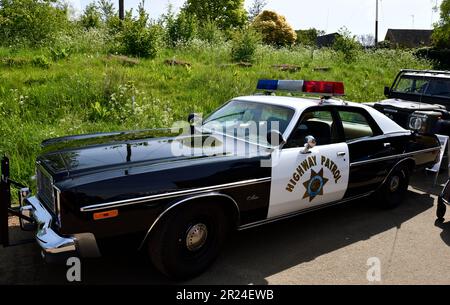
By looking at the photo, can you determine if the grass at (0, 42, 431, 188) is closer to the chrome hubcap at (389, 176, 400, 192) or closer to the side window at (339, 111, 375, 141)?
the side window at (339, 111, 375, 141)

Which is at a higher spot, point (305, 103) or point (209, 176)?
point (305, 103)

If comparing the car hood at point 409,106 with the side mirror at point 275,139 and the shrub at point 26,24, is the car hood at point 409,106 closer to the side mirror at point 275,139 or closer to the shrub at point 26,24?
the side mirror at point 275,139

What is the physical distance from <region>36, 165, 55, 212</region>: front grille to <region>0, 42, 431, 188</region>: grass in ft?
5.94

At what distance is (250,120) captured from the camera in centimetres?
449

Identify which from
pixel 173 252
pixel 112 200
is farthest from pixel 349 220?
pixel 112 200

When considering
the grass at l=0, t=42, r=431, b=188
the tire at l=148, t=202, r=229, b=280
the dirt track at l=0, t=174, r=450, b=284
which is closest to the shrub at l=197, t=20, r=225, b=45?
the grass at l=0, t=42, r=431, b=188

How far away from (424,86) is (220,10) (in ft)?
106

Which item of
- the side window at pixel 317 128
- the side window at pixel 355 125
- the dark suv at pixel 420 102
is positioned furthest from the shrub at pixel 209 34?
the side window at pixel 317 128

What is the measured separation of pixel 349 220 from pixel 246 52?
1011 centimetres

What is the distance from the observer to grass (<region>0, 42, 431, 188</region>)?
6.50 meters

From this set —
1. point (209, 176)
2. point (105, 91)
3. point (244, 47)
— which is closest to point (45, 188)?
point (209, 176)

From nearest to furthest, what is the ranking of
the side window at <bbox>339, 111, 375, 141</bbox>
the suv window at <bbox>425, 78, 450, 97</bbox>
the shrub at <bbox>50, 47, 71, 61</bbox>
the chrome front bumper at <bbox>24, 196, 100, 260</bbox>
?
the chrome front bumper at <bbox>24, 196, 100, 260</bbox>
the side window at <bbox>339, 111, 375, 141</bbox>
the suv window at <bbox>425, 78, 450, 97</bbox>
the shrub at <bbox>50, 47, 71, 61</bbox>

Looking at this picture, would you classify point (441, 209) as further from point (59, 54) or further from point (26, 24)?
point (26, 24)

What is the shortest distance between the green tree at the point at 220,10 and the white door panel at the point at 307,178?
34468 mm
